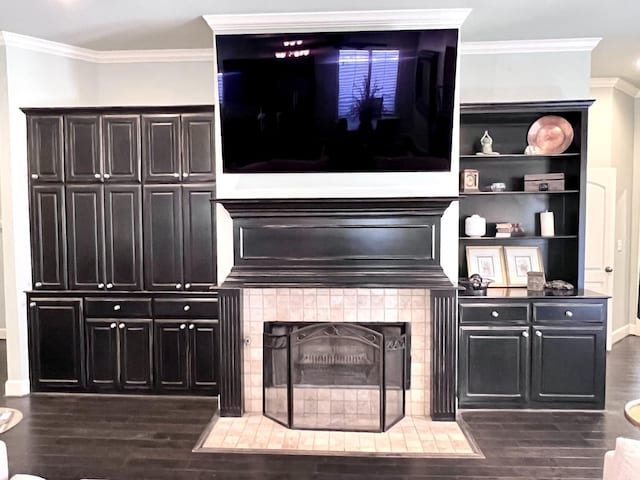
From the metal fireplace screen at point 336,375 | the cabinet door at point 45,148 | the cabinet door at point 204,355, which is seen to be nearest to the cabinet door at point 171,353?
the cabinet door at point 204,355

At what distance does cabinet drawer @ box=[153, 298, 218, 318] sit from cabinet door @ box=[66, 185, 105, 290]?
0.52 m

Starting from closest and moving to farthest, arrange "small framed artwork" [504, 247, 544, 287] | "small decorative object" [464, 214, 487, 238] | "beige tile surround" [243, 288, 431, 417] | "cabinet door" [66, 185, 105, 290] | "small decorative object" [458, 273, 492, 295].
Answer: "beige tile surround" [243, 288, 431, 417]
"small decorative object" [458, 273, 492, 295]
"cabinet door" [66, 185, 105, 290]
"small decorative object" [464, 214, 487, 238]
"small framed artwork" [504, 247, 544, 287]

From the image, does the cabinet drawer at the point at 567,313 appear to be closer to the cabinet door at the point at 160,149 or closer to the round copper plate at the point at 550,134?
the round copper plate at the point at 550,134

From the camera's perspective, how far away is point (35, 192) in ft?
13.1

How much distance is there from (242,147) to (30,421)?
251cm

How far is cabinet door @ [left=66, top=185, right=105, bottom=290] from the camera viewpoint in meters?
3.99

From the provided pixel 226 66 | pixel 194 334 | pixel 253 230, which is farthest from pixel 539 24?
pixel 194 334

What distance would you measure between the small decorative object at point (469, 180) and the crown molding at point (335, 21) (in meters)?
1.18

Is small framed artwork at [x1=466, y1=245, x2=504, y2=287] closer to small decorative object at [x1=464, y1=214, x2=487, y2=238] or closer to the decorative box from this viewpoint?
small decorative object at [x1=464, y1=214, x2=487, y2=238]

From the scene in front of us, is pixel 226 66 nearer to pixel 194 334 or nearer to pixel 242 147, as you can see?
pixel 242 147

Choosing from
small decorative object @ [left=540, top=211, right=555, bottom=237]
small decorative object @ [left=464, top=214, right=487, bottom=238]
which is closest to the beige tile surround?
small decorative object @ [left=464, top=214, right=487, bottom=238]

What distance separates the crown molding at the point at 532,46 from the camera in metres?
4.06

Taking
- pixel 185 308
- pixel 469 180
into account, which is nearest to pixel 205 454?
pixel 185 308

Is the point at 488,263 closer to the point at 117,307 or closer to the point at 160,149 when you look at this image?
the point at 160,149
